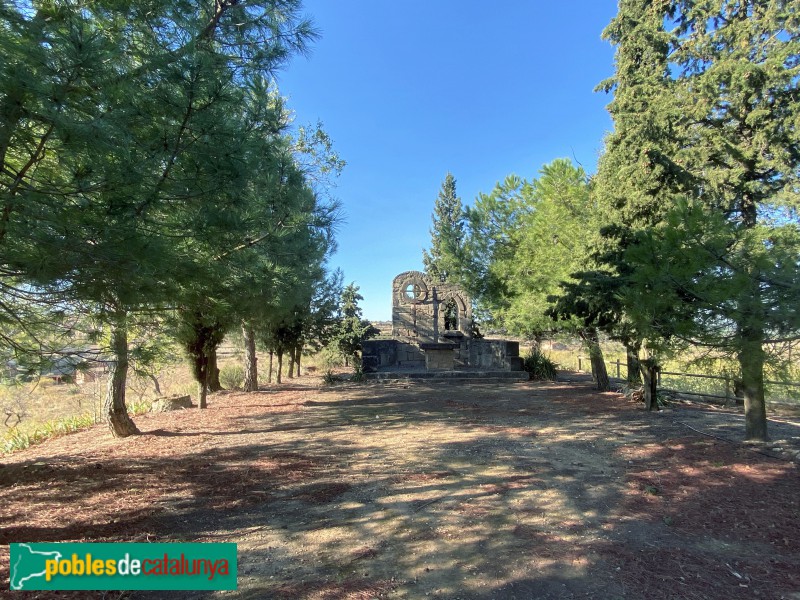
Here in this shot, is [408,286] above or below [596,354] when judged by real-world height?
above

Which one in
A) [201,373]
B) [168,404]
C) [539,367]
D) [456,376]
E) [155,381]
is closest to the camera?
[155,381]

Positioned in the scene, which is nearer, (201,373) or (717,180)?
(717,180)

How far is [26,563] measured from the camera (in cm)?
265

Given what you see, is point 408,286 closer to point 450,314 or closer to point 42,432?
point 450,314

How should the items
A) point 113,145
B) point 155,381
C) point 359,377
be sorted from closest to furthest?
point 113,145 → point 155,381 → point 359,377

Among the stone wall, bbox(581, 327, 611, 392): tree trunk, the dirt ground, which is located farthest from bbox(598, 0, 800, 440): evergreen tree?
the stone wall

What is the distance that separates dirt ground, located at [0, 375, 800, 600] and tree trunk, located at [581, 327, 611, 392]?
3.45 metres

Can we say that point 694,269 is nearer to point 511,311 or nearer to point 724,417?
point 724,417

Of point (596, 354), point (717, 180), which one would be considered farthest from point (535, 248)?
point (717, 180)

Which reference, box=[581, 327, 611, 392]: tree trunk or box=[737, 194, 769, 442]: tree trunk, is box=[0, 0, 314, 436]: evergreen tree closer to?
box=[737, 194, 769, 442]: tree trunk

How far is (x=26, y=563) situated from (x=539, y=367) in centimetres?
1687

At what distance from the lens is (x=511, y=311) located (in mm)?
14023

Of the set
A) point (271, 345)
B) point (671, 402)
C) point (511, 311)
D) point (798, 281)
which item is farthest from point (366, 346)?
point (798, 281)

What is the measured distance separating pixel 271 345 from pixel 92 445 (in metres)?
8.58
